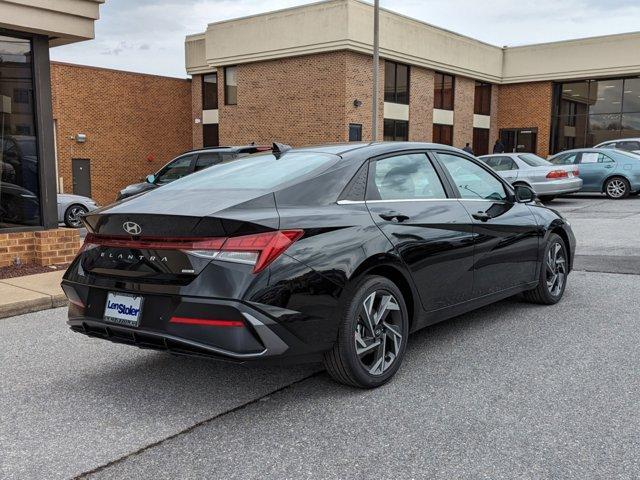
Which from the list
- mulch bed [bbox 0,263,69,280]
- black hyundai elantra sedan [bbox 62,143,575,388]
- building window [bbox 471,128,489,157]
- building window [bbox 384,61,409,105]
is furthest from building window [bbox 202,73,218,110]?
black hyundai elantra sedan [bbox 62,143,575,388]

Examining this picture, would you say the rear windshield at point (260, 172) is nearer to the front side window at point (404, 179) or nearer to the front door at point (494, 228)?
the front side window at point (404, 179)

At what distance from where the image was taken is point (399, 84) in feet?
92.6

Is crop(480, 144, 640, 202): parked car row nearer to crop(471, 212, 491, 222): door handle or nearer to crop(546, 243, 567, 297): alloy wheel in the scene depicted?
crop(546, 243, 567, 297): alloy wheel

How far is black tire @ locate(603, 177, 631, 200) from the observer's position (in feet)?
60.5

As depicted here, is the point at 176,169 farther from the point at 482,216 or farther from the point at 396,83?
the point at 396,83

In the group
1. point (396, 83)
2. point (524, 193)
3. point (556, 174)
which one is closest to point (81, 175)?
point (396, 83)

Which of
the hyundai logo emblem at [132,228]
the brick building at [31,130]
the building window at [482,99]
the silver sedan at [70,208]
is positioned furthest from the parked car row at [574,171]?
the building window at [482,99]

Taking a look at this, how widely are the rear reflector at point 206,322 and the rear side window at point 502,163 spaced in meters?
15.2

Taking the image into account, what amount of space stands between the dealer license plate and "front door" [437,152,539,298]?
2.59 meters

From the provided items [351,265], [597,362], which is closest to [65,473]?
[351,265]

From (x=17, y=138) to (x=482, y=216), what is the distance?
20.4ft

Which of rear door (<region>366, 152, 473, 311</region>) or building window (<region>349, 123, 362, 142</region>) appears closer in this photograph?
rear door (<region>366, 152, 473, 311</region>)

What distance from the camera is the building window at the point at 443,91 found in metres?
30.8

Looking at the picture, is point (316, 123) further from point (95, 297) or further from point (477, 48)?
point (95, 297)
